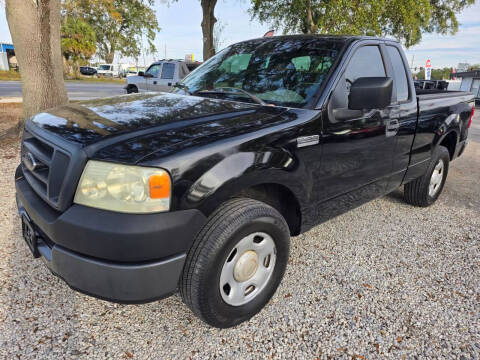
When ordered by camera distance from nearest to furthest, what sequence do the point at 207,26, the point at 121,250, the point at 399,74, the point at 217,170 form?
1. the point at 121,250
2. the point at 217,170
3. the point at 399,74
4. the point at 207,26

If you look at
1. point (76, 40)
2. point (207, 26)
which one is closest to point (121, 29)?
point (76, 40)

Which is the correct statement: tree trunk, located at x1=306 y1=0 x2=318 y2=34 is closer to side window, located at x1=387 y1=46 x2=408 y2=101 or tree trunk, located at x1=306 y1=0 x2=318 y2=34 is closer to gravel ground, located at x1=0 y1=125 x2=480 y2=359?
side window, located at x1=387 y1=46 x2=408 y2=101

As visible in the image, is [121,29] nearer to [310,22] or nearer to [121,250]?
[310,22]

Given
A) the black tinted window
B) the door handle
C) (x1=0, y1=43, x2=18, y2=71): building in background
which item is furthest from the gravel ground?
(x1=0, y1=43, x2=18, y2=71): building in background

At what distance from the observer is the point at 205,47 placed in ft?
41.2

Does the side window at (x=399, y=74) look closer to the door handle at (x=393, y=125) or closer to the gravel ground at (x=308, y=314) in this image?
the door handle at (x=393, y=125)

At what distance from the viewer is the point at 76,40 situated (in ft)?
134

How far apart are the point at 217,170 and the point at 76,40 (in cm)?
4690

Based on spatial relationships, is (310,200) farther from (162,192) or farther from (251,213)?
(162,192)

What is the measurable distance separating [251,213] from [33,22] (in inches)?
235

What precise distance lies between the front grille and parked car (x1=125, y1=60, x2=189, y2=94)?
29.7ft

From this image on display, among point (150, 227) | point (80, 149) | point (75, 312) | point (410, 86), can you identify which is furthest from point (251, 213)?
point (410, 86)

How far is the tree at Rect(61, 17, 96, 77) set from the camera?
39.7m

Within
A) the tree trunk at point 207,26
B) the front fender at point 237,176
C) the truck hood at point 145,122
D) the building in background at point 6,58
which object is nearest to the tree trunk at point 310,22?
the tree trunk at point 207,26
